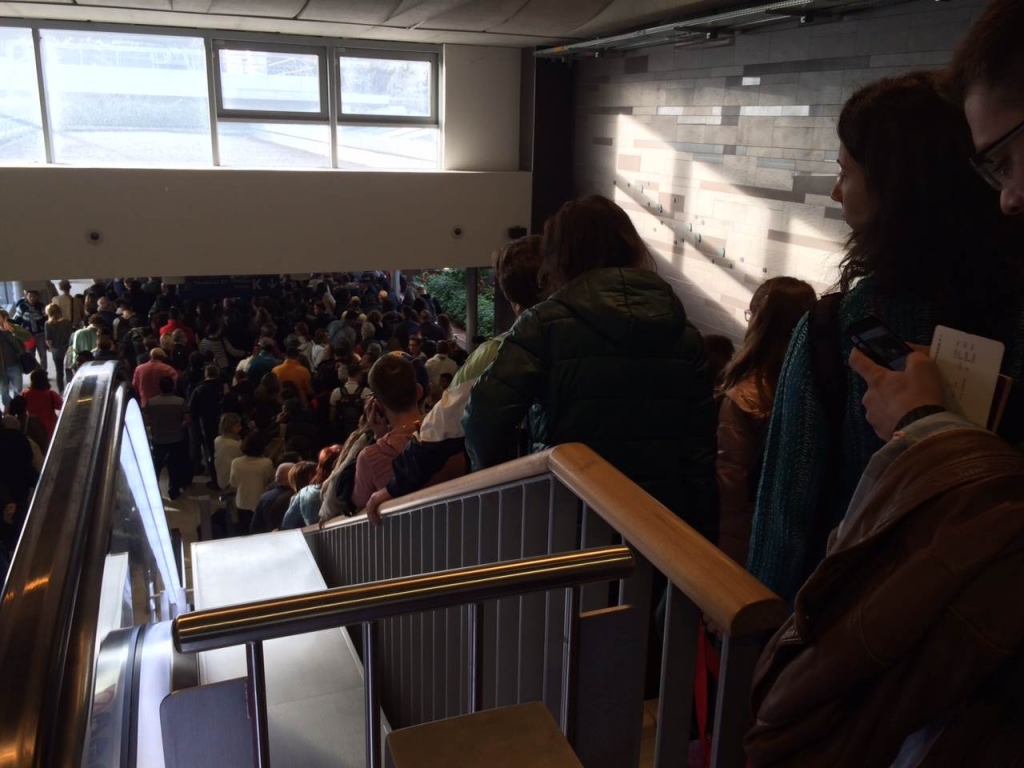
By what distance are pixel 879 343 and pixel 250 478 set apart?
6.11 meters

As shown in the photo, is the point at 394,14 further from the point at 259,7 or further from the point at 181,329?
the point at 181,329

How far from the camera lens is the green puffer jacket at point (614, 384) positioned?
7.36 ft

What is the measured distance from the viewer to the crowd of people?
78cm

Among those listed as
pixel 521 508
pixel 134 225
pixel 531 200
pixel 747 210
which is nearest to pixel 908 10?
pixel 747 210

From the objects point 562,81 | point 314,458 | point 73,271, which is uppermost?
point 562,81

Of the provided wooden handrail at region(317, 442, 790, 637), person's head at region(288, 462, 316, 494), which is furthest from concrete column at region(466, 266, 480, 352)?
wooden handrail at region(317, 442, 790, 637)

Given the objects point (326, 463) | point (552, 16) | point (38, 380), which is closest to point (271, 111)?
point (552, 16)

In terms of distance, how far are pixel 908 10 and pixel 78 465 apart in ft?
18.7

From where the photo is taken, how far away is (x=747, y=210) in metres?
7.02

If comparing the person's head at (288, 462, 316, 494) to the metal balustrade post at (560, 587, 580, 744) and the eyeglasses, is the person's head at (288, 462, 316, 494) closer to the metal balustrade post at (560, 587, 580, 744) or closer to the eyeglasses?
the metal balustrade post at (560, 587, 580, 744)

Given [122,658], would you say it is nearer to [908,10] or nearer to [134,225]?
[908,10]

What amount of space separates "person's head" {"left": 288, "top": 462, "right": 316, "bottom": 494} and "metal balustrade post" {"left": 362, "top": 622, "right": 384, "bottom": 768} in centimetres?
456

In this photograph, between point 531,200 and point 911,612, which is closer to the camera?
point 911,612

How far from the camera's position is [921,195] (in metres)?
1.34
